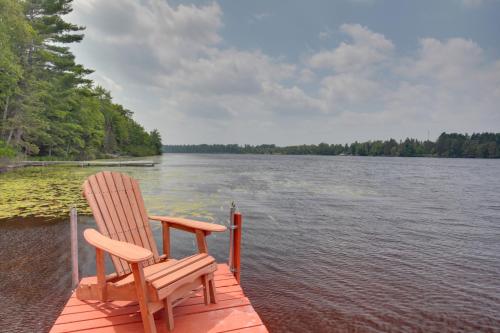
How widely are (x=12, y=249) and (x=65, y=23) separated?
3213cm

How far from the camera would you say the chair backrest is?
281 cm

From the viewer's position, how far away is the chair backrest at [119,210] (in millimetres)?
2812

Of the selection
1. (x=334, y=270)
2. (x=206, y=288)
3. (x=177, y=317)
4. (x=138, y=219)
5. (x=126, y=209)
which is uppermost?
(x=126, y=209)

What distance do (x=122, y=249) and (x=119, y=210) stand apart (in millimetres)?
1044

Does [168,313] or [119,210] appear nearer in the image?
[168,313]

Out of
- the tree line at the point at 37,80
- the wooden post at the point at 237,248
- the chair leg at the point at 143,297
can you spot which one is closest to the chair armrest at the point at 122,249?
the chair leg at the point at 143,297

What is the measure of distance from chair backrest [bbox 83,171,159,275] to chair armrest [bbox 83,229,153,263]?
33cm

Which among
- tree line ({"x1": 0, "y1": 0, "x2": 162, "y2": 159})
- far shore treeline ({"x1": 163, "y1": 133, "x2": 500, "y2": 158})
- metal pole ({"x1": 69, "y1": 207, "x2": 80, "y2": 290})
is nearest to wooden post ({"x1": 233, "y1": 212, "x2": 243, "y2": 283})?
metal pole ({"x1": 69, "y1": 207, "x2": 80, "y2": 290})

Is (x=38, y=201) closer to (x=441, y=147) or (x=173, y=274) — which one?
(x=173, y=274)

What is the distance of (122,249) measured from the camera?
7.03 feet

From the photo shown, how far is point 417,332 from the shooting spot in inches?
148

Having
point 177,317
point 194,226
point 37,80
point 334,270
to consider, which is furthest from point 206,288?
point 37,80

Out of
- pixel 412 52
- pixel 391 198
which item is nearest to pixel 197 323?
pixel 391 198

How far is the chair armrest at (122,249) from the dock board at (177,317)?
0.66m
